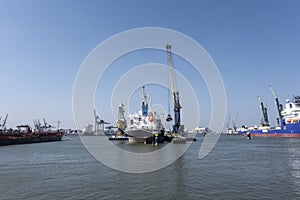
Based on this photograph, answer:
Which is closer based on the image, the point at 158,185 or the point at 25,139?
the point at 158,185

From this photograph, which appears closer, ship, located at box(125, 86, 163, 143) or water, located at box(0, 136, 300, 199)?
water, located at box(0, 136, 300, 199)

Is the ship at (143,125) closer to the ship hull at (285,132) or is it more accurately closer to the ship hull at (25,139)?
the ship hull at (25,139)

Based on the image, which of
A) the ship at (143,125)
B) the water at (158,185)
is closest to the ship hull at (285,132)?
the ship at (143,125)

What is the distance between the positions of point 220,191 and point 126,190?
8.08m

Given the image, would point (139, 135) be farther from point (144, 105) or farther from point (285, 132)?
point (285, 132)

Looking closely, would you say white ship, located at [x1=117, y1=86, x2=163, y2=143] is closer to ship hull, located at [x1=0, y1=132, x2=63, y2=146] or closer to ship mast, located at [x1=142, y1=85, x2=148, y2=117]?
ship mast, located at [x1=142, y1=85, x2=148, y2=117]

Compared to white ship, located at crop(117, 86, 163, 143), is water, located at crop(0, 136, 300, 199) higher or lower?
lower

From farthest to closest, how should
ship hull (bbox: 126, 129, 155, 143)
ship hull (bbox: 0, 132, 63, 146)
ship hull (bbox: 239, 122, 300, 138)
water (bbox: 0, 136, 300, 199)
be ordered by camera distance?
ship hull (bbox: 239, 122, 300, 138), ship hull (bbox: 0, 132, 63, 146), ship hull (bbox: 126, 129, 155, 143), water (bbox: 0, 136, 300, 199)

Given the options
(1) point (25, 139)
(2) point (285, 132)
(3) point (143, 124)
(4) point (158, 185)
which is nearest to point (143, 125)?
(3) point (143, 124)

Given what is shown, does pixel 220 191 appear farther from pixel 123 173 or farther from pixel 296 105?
pixel 296 105

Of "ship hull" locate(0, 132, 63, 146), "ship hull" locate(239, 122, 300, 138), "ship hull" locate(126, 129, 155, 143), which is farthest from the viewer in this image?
"ship hull" locate(239, 122, 300, 138)

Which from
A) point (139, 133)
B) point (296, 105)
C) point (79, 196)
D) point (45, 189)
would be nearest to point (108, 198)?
point (79, 196)

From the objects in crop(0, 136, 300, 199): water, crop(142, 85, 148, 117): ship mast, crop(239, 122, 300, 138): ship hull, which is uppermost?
crop(142, 85, 148, 117): ship mast

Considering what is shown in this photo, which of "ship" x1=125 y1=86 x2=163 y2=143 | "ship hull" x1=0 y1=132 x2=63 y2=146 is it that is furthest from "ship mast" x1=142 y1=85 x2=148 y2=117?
"ship hull" x1=0 y1=132 x2=63 y2=146
